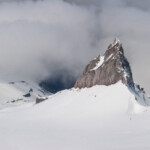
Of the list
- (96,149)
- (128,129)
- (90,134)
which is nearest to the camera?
(96,149)

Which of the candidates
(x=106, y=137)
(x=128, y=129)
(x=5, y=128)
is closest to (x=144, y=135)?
(x=106, y=137)

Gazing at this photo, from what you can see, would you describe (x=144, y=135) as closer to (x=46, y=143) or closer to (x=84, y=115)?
(x=46, y=143)

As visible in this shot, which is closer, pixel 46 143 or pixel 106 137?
pixel 46 143

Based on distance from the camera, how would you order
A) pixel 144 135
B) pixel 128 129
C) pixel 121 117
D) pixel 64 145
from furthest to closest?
pixel 121 117 → pixel 128 129 → pixel 144 135 → pixel 64 145

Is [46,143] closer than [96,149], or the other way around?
[96,149]

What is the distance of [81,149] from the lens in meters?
110

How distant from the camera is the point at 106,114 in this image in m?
188

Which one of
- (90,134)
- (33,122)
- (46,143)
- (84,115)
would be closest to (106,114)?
(84,115)

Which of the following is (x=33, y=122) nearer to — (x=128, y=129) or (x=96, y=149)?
(x=128, y=129)

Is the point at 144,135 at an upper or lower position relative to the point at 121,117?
lower

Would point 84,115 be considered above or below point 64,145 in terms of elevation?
above

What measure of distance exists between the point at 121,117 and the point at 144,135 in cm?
4729

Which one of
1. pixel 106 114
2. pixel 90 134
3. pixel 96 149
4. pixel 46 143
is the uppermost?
pixel 106 114

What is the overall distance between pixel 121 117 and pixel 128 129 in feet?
86.3
